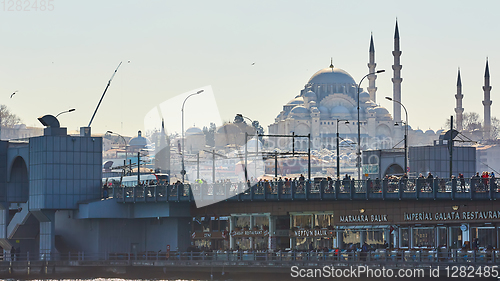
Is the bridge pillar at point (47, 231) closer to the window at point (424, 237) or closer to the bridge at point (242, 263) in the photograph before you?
the bridge at point (242, 263)

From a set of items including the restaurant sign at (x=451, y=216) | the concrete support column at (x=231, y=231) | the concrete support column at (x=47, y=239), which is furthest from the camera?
the concrete support column at (x=47, y=239)

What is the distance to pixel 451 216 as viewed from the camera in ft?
160

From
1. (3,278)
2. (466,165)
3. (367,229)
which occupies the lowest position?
(3,278)

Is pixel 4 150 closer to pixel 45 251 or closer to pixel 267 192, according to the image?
pixel 45 251

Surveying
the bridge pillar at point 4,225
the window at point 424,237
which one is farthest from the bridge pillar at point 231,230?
the bridge pillar at point 4,225

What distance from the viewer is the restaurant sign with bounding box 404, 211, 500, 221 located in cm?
4750

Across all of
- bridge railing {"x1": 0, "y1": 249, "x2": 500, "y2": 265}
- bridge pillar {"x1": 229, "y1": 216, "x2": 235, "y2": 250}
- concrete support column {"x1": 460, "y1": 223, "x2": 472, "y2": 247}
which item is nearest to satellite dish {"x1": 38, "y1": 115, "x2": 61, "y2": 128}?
bridge railing {"x1": 0, "y1": 249, "x2": 500, "y2": 265}

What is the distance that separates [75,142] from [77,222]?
6.56 meters

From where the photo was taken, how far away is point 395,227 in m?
51.2

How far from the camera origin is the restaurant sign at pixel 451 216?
47.5 metres

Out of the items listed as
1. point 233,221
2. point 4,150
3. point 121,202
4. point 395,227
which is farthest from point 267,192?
point 4,150

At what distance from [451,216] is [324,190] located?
791 cm

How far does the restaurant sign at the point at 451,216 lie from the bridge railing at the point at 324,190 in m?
1.29

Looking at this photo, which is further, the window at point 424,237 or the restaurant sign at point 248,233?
the restaurant sign at point 248,233
